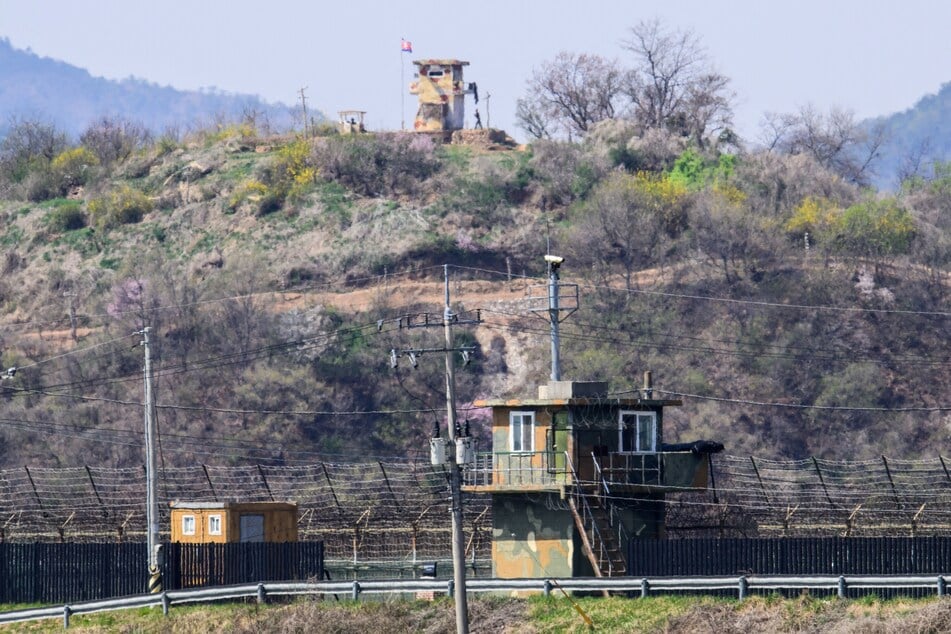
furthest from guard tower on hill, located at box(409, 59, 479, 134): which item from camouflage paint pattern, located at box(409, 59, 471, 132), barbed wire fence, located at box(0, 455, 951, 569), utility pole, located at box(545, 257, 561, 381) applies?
utility pole, located at box(545, 257, 561, 381)

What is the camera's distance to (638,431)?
52656 mm

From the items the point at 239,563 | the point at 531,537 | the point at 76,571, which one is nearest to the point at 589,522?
the point at 531,537

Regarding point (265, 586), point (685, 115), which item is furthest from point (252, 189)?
point (265, 586)

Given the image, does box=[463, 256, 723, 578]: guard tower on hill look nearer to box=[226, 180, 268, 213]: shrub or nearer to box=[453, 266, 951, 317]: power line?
box=[453, 266, 951, 317]: power line

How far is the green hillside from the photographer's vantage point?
9594 centimetres

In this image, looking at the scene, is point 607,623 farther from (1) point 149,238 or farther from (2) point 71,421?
(1) point 149,238

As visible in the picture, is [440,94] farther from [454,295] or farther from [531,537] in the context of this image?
[531,537]

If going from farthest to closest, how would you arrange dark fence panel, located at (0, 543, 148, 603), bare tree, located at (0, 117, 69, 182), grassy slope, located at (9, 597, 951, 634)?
bare tree, located at (0, 117, 69, 182)
dark fence panel, located at (0, 543, 148, 603)
grassy slope, located at (9, 597, 951, 634)

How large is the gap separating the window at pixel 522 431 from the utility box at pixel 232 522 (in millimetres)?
8116

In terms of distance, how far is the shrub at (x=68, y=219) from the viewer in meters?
122

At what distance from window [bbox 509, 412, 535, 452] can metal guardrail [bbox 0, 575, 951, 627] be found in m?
6.95

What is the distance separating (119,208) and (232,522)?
6854 centimetres

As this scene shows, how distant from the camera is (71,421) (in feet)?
322

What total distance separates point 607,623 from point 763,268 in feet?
212
